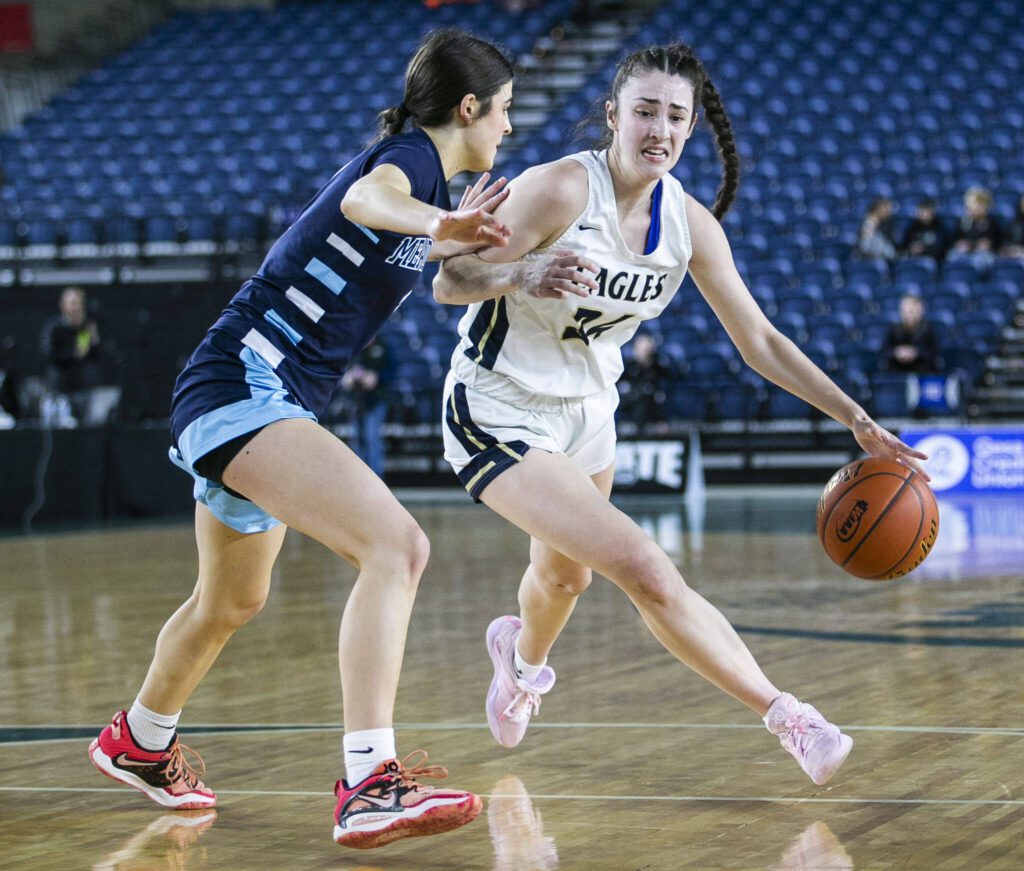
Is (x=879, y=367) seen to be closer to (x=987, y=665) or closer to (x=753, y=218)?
(x=753, y=218)

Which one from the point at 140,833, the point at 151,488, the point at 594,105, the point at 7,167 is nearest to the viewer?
the point at 140,833

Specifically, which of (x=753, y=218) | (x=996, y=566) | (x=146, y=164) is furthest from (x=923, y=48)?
(x=996, y=566)

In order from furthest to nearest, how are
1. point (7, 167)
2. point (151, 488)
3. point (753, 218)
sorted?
point (7, 167) → point (753, 218) → point (151, 488)

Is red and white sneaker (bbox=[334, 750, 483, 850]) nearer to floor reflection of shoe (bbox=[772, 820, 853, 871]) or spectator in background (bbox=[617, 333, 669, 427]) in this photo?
floor reflection of shoe (bbox=[772, 820, 853, 871])

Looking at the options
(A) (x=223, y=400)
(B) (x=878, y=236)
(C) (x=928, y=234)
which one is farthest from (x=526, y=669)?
(B) (x=878, y=236)

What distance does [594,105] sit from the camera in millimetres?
4266

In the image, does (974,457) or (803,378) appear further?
(974,457)

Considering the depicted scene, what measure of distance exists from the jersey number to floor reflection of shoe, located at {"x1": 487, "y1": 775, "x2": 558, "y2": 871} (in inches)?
43.6

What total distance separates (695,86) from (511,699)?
5.60 ft

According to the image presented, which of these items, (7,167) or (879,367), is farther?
(7,167)

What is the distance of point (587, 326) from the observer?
3.96 metres

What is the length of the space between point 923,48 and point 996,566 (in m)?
12.9

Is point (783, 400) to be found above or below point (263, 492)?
below

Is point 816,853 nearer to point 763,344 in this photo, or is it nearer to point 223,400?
point 763,344
